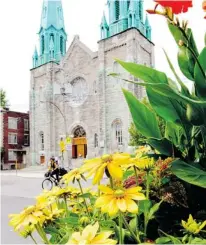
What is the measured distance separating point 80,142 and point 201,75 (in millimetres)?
32295

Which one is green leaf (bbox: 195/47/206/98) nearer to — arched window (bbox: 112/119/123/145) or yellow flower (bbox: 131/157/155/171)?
yellow flower (bbox: 131/157/155/171)

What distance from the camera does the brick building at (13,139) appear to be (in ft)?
129

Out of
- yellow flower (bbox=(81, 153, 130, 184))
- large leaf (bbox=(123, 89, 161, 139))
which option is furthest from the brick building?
yellow flower (bbox=(81, 153, 130, 184))

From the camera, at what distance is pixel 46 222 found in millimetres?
926

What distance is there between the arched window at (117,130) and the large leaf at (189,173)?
2815 centimetres

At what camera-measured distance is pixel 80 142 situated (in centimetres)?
3306

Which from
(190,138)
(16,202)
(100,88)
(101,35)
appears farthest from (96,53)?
(190,138)

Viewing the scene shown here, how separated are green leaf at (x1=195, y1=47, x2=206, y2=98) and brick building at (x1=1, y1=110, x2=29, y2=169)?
38707 mm

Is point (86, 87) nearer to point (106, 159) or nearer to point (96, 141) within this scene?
point (96, 141)

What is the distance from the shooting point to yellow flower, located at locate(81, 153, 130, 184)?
718mm

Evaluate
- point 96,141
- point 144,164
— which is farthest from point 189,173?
point 96,141

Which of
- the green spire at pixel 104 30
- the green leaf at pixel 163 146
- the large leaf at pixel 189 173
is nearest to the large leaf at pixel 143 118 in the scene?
the green leaf at pixel 163 146

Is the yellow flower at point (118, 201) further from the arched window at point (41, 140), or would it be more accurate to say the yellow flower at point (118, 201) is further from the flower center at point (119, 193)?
the arched window at point (41, 140)

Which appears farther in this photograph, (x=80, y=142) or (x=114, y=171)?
(x=80, y=142)
